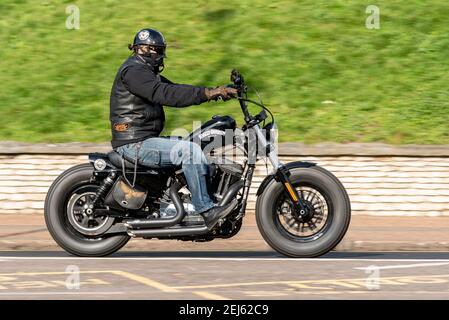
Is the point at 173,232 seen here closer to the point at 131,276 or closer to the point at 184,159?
the point at 184,159

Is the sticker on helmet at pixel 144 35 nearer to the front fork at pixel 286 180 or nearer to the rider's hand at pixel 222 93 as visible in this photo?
the rider's hand at pixel 222 93

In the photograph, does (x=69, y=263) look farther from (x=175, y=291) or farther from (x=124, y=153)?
(x=175, y=291)

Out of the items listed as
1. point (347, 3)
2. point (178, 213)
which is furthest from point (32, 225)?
point (347, 3)

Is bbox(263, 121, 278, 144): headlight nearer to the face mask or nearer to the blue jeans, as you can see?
the blue jeans

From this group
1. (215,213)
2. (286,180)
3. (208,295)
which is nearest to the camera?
(208,295)

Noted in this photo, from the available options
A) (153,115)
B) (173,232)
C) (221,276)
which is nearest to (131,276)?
(221,276)

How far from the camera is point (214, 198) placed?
9.55 m

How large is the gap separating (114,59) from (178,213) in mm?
6825

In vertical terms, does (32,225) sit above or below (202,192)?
below

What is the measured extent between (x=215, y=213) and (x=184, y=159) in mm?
586

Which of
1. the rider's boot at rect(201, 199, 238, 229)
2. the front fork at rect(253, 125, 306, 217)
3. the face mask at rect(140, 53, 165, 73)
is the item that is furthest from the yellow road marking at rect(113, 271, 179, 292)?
the face mask at rect(140, 53, 165, 73)

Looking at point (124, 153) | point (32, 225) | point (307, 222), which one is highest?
point (124, 153)

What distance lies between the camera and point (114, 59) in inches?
623

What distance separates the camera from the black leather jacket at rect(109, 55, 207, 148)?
30.8 feet
